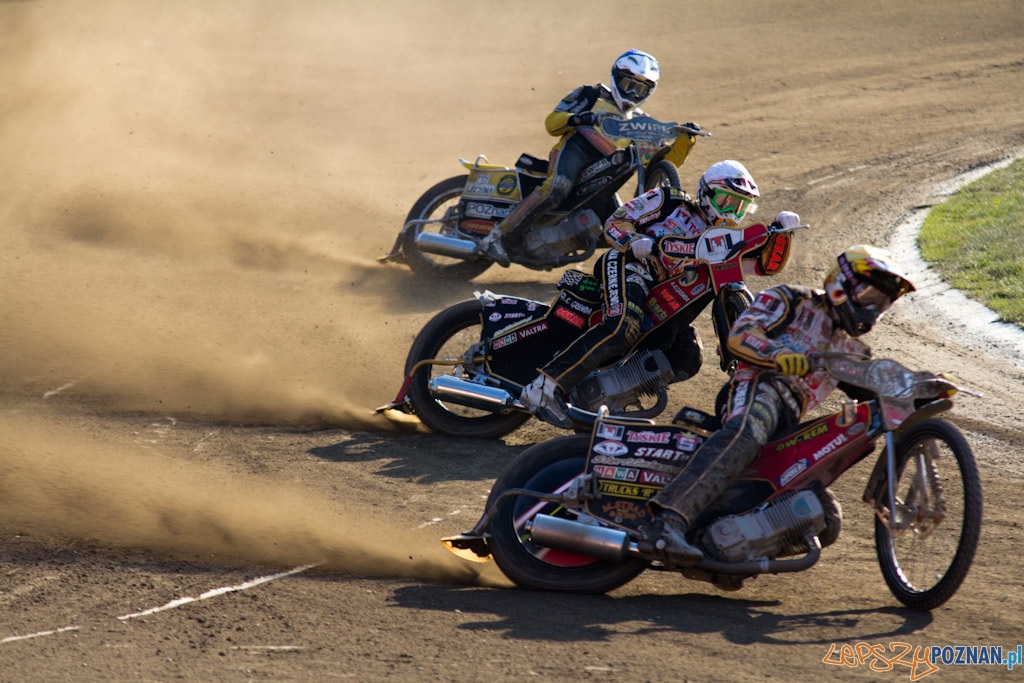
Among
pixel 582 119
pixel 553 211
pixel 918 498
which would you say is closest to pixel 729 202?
pixel 918 498

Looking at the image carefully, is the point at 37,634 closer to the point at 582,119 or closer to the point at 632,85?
the point at 582,119

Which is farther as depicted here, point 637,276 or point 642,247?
point 637,276

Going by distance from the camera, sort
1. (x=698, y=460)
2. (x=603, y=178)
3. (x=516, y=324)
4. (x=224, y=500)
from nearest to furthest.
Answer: (x=698, y=460)
(x=224, y=500)
(x=516, y=324)
(x=603, y=178)

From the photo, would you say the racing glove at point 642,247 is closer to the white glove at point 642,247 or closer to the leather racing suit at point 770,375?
the white glove at point 642,247

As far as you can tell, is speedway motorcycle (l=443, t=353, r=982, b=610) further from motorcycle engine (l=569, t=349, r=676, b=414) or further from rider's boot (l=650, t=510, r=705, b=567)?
motorcycle engine (l=569, t=349, r=676, b=414)

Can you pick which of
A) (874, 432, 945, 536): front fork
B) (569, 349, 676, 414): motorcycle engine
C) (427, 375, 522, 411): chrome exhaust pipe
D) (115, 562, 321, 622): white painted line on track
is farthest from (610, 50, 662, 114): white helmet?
(115, 562, 321, 622): white painted line on track

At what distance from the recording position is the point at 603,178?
10.6 meters

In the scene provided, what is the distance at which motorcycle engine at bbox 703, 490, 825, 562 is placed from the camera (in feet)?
17.0

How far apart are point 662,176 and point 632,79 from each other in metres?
1.04

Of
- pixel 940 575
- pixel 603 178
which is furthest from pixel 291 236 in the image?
pixel 940 575

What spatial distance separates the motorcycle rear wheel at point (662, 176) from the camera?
35.4 ft

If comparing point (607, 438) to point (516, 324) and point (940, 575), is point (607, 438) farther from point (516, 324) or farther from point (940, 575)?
point (516, 324)

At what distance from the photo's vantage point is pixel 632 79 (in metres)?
10.8

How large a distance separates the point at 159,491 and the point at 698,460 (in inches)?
128
